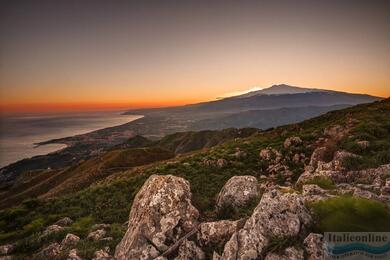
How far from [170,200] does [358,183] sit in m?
10.1

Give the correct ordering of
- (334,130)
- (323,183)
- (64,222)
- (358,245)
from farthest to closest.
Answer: (334,130)
(64,222)
(323,183)
(358,245)

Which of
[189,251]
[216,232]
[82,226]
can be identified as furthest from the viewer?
[82,226]

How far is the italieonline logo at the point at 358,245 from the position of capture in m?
7.98

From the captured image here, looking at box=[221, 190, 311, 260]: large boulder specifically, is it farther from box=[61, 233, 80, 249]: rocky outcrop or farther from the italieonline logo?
box=[61, 233, 80, 249]: rocky outcrop

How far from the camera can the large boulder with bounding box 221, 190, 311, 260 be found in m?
8.92

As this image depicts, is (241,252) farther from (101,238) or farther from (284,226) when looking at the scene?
(101,238)

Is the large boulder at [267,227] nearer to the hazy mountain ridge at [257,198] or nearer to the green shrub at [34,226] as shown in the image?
the hazy mountain ridge at [257,198]

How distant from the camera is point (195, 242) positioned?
1064 cm

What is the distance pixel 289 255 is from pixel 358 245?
6.78 ft

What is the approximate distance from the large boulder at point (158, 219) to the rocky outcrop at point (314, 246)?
4.94 metres

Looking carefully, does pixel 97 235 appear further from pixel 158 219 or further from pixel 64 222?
pixel 64 222

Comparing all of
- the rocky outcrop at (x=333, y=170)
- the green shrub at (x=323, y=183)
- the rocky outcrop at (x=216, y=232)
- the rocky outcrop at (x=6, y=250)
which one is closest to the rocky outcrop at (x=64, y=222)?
the rocky outcrop at (x=6, y=250)

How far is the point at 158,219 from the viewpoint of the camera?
476 inches

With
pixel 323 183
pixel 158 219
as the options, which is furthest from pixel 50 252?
pixel 323 183
